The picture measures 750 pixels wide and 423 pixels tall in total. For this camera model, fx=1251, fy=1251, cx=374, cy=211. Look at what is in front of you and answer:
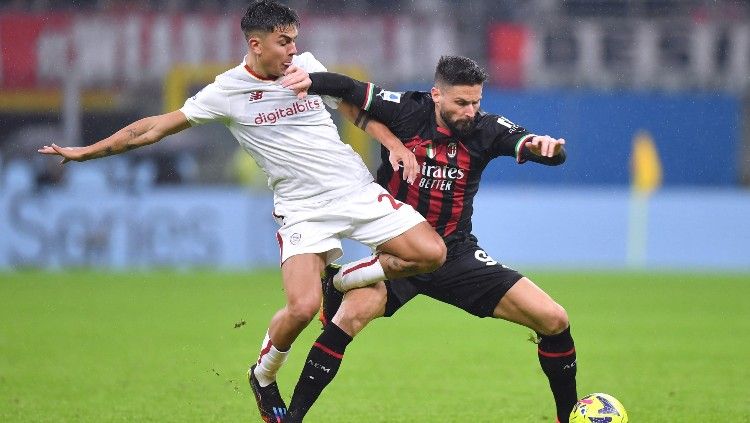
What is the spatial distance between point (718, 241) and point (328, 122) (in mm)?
13057

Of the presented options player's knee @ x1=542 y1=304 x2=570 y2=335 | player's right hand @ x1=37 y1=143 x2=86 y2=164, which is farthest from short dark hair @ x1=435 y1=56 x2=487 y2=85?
player's right hand @ x1=37 y1=143 x2=86 y2=164

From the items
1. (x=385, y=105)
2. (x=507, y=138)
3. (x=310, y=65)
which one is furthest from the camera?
(x=310, y=65)

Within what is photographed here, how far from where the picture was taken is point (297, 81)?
6.75 meters

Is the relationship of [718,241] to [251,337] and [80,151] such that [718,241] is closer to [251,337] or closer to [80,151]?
[251,337]

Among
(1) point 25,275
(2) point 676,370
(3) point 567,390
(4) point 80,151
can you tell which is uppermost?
(4) point 80,151

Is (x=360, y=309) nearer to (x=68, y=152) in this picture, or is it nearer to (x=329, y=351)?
(x=329, y=351)

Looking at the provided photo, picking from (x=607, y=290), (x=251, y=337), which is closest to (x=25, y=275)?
(x=251, y=337)

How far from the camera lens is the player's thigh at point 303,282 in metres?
6.65

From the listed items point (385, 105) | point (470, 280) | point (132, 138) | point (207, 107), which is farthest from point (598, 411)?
point (132, 138)

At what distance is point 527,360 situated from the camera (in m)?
10.5

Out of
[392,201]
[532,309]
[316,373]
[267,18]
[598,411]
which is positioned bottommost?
[598,411]

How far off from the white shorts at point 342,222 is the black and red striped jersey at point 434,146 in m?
0.16

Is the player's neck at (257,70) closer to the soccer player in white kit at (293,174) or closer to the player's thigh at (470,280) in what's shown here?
the soccer player in white kit at (293,174)

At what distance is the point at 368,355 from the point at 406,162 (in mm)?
4233
